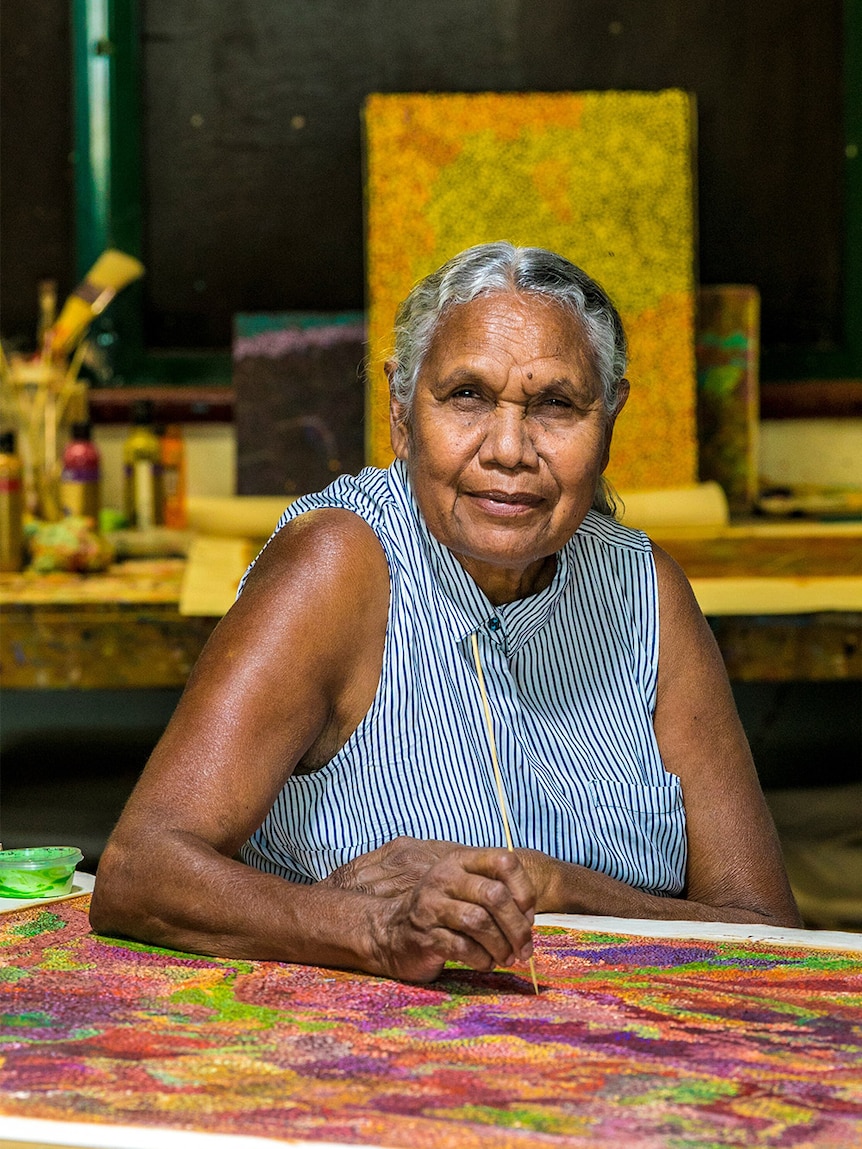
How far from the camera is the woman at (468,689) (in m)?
1.43

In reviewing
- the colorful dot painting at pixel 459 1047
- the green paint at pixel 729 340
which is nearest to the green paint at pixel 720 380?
the green paint at pixel 729 340

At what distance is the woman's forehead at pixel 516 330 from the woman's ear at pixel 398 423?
116 mm

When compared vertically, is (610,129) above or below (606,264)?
above

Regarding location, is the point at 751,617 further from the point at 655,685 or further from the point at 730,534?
the point at 655,685

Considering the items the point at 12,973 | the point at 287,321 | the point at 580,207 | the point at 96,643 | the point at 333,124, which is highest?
the point at 333,124

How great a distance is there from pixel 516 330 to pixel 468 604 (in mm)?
311

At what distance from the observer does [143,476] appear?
3840 millimetres

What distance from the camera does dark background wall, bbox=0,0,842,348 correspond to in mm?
3781

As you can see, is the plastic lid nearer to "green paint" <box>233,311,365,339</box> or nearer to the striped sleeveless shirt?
the striped sleeveless shirt

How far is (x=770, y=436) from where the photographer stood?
13.0ft

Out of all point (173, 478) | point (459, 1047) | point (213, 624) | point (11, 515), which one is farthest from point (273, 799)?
point (173, 478)

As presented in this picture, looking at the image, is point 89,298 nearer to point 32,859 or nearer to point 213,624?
point 213,624

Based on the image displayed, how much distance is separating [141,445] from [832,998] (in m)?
2.97

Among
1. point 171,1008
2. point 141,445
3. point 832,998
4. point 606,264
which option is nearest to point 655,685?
point 832,998
